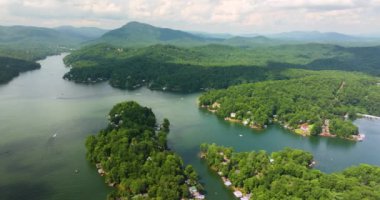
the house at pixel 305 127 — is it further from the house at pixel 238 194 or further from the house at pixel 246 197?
the house at pixel 246 197

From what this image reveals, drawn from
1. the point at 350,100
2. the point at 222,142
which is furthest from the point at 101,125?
the point at 350,100

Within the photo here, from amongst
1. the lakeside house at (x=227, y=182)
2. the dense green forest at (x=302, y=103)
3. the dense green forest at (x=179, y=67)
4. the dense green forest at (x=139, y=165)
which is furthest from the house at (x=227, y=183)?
the dense green forest at (x=179, y=67)

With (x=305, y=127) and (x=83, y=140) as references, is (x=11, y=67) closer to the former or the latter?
(x=83, y=140)

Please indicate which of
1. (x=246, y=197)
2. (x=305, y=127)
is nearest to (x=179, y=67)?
(x=305, y=127)

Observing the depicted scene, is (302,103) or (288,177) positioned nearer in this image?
(288,177)

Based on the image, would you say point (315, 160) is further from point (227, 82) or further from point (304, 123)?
point (227, 82)
